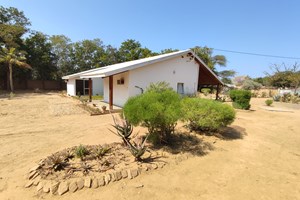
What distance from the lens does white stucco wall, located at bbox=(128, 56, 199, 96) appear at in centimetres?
1218

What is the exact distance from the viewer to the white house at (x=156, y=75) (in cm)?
1177

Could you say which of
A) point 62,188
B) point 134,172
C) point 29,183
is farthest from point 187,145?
point 29,183

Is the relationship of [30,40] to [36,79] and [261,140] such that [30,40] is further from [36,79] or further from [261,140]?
[261,140]

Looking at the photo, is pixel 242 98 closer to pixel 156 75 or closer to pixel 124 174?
pixel 156 75

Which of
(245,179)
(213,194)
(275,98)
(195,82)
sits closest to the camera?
(213,194)

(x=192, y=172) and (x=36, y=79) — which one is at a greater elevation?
(x=36, y=79)

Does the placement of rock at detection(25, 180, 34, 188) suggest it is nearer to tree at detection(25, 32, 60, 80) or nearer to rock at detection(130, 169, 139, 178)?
rock at detection(130, 169, 139, 178)

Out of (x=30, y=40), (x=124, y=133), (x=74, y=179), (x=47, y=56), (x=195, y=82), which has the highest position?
(x=30, y=40)

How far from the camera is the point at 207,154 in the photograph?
18.6 feet

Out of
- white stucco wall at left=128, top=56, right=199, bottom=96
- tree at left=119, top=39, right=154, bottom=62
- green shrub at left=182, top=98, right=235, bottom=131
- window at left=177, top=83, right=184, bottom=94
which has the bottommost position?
green shrub at left=182, top=98, right=235, bottom=131

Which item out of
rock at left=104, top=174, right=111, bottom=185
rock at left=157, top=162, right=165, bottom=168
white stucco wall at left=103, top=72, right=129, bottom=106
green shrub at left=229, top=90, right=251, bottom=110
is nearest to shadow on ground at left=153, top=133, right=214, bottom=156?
rock at left=157, top=162, right=165, bottom=168

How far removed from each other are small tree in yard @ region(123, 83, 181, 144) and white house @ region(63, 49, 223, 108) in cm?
530

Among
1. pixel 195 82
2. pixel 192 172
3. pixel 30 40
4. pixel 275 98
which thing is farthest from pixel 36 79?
pixel 275 98

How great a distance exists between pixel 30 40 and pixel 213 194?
35396 mm
